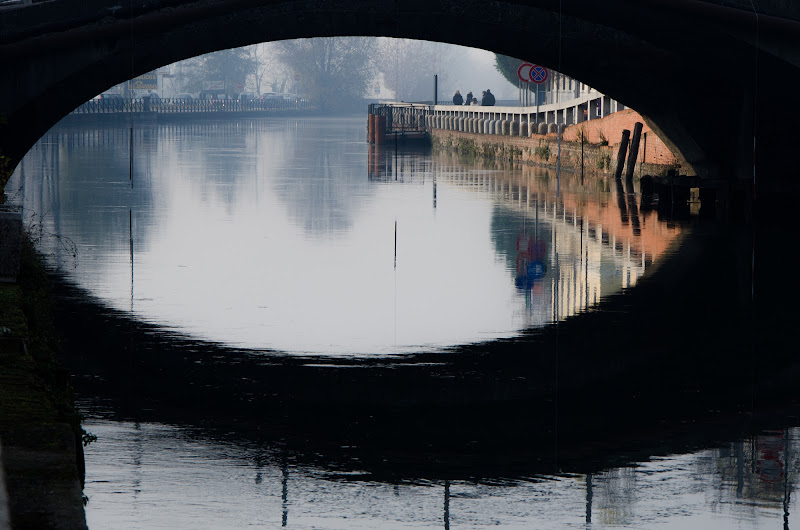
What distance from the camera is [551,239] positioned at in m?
24.8

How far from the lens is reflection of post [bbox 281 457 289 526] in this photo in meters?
8.34

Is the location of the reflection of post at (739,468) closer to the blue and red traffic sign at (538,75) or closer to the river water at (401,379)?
the river water at (401,379)

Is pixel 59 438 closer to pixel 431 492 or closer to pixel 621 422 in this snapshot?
pixel 431 492

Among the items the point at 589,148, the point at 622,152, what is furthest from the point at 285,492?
the point at 589,148

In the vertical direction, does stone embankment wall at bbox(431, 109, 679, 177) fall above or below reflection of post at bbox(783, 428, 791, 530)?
above

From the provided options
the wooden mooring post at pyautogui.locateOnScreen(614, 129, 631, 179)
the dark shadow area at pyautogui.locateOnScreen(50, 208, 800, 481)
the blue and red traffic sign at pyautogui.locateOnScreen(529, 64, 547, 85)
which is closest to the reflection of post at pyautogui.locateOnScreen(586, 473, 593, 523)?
the dark shadow area at pyautogui.locateOnScreen(50, 208, 800, 481)

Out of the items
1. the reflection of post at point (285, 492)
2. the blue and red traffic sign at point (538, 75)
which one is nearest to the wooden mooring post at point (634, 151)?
the blue and red traffic sign at point (538, 75)

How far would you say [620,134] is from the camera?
41344 mm

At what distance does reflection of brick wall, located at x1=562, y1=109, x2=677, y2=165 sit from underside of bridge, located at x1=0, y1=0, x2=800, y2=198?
8.05 m

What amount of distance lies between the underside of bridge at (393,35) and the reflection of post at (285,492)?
48.6 feet

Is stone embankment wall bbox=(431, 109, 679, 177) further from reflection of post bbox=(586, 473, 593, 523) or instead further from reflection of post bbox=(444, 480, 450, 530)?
reflection of post bbox=(444, 480, 450, 530)

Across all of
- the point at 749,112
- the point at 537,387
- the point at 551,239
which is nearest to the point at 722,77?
the point at 749,112

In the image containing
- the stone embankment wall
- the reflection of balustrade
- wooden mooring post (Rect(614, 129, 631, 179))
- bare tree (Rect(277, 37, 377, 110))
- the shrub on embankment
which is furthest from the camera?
bare tree (Rect(277, 37, 377, 110))

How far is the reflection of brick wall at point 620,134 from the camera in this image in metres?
37.4
